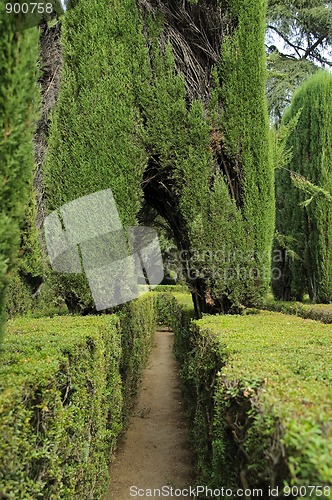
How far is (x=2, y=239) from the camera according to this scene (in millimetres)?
2031

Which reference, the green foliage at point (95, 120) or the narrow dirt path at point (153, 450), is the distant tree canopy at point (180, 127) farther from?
the narrow dirt path at point (153, 450)

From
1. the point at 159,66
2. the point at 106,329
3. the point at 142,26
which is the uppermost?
the point at 142,26

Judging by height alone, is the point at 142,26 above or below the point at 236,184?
above

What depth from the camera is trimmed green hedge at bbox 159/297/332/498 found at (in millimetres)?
1321

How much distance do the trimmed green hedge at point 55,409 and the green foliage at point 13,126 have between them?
0.60 meters

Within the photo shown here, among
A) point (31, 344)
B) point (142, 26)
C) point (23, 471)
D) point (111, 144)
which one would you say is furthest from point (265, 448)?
point (142, 26)

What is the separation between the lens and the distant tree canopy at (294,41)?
48.5ft

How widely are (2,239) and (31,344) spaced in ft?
4.54

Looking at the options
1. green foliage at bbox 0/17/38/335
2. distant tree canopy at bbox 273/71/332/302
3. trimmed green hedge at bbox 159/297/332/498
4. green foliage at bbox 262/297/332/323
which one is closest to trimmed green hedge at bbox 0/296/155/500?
green foliage at bbox 0/17/38/335

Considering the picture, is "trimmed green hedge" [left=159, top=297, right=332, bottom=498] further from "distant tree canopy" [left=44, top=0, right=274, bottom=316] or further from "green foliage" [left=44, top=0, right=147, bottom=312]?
"green foliage" [left=44, top=0, right=147, bottom=312]

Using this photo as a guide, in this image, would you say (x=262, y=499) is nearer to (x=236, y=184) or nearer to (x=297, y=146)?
(x=236, y=184)

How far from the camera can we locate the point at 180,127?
6301 millimetres

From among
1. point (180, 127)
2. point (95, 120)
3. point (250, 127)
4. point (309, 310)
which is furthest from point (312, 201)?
point (95, 120)

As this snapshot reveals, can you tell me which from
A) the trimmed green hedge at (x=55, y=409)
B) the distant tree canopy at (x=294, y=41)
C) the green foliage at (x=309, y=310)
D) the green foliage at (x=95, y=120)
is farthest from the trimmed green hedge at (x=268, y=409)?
the distant tree canopy at (x=294, y=41)
